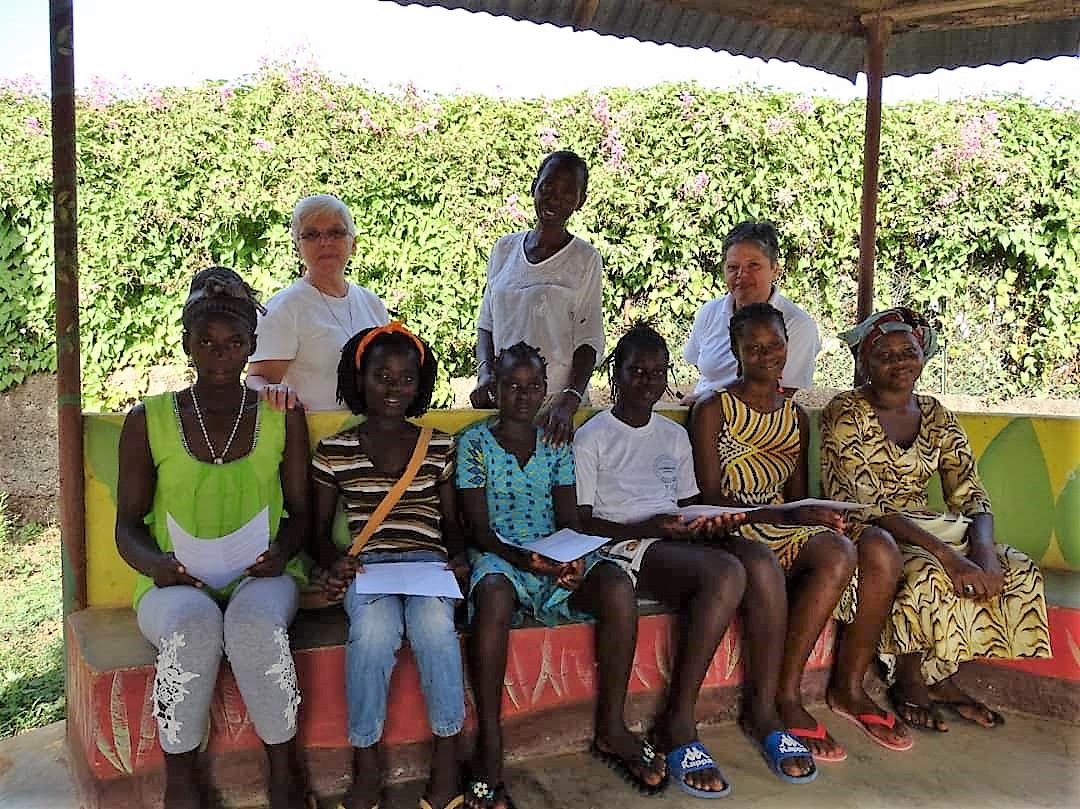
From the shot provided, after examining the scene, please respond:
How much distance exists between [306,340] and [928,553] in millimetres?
2324

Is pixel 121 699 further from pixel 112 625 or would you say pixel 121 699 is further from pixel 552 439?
pixel 552 439

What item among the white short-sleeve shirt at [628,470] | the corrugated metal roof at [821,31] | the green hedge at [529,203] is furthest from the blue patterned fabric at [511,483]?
the green hedge at [529,203]

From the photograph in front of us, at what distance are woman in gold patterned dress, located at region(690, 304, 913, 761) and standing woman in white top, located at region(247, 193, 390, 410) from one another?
1349 mm

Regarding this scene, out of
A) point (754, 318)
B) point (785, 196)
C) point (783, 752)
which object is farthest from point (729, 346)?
point (785, 196)

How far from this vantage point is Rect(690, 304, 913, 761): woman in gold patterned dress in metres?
2.95

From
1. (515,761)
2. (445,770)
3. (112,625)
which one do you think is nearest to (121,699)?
(112,625)

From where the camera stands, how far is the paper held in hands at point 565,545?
8.80ft

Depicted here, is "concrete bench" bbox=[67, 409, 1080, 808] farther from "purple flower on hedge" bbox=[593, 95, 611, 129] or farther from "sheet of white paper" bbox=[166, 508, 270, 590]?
"purple flower on hedge" bbox=[593, 95, 611, 129]

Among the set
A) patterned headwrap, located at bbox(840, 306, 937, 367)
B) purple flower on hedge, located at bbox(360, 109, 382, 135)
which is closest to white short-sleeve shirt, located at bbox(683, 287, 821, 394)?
patterned headwrap, located at bbox(840, 306, 937, 367)

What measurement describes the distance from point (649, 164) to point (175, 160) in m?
3.38

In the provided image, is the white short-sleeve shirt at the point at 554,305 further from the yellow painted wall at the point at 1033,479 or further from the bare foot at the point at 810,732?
the bare foot at the point at 810,732

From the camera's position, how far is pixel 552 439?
10.0 feet

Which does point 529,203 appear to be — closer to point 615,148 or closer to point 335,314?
point 615,148

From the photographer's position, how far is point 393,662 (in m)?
2.48
